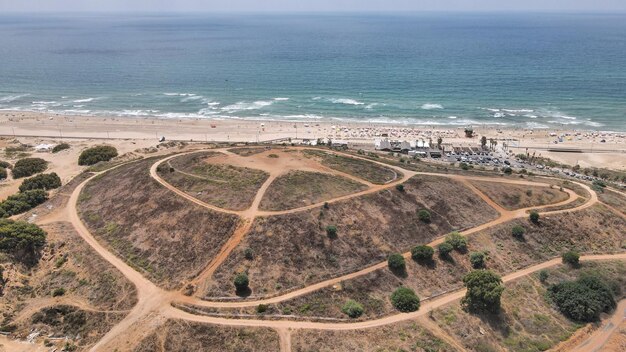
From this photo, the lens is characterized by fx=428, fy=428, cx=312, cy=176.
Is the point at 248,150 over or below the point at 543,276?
over

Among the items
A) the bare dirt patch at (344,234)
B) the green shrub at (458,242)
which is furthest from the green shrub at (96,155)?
the green shrub at (458,242)

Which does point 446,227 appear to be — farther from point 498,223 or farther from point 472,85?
point 472,85

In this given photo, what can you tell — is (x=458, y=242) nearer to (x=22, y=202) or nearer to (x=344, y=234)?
(x=344, y=234)

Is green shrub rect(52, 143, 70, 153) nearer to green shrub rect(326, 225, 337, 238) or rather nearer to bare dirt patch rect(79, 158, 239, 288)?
bare dirt patch rect(79, 158, 239, 288)

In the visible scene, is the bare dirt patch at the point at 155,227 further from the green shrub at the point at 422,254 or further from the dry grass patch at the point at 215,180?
the green shrub at the point at 422,254

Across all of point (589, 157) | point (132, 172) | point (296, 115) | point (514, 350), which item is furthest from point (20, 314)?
point (589, 157)

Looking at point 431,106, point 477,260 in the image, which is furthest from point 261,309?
point 431,106
